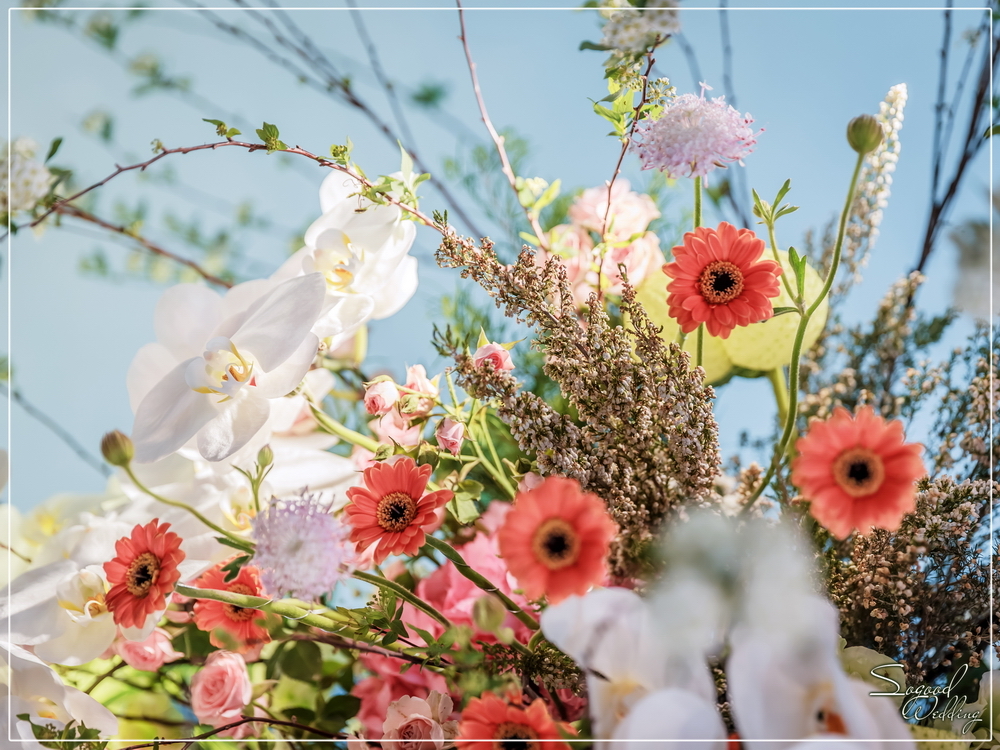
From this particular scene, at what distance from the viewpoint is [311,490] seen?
0.44 metres

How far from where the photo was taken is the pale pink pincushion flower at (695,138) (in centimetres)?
Answer: 34

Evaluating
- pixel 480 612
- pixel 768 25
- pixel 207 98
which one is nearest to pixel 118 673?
pixel 480 612

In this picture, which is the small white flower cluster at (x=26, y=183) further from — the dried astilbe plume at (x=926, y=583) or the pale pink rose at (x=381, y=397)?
the dried astilbe plume at (x=926, y=583)

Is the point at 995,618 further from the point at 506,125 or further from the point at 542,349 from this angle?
the point at 506,125

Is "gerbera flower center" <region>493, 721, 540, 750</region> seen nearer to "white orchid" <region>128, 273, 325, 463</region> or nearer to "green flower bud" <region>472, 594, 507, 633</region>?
"green flower bud" <region>472, 594, 507, 633</region>

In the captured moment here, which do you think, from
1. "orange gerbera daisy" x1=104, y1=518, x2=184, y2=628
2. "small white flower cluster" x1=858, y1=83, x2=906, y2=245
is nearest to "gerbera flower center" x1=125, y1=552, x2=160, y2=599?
"orange gerbera daisy" x1=104, y1=518, x2=184, y2=628

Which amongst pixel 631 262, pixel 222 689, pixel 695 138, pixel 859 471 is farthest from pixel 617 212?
pixel 222 689

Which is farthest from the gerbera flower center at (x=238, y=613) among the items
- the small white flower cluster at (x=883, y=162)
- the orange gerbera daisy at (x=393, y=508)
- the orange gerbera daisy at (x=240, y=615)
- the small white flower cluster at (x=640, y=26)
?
the small white flower cluster at (x=883, y=162)

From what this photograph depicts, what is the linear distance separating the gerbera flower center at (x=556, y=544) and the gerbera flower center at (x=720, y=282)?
135mm

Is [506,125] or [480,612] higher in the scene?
[506,125]

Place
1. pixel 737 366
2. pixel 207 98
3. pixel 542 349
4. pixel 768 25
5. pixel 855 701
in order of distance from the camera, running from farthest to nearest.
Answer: pixel 207 98 → pixel 768 25 → pixel 737 366 → pixel 542 349 → pixel 855 701

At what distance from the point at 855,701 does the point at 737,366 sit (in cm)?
25

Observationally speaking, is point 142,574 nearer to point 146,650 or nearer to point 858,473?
point 146,650

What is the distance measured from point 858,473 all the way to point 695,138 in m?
0.18
